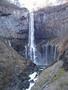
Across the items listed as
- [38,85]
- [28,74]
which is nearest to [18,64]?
[28,74]

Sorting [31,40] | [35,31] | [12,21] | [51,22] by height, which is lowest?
[31,40]

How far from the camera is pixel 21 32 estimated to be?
163ft

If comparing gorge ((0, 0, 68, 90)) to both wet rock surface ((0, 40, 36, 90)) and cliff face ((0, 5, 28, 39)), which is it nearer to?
cliff face ((0, 5, 28, 39))

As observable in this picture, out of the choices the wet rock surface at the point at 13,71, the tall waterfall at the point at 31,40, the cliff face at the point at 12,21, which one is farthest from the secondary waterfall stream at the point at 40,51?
the wet rock surface at the point at 13,71

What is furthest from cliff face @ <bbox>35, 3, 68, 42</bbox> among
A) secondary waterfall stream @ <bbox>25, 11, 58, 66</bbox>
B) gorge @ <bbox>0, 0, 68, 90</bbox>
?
secondary waterfall stream @ <bbox>25, 11, 58, 66</bbox>

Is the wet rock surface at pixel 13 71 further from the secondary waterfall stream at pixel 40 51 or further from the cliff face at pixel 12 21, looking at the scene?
the cliff face at pixel 12 21

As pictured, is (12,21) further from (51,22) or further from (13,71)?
(13,71)

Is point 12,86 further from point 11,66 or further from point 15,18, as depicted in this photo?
point 15,18

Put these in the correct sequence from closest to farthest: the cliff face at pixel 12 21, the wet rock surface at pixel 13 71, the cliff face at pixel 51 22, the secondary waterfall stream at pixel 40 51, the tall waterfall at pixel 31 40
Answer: the wet rock surface at pixel 13 71
the secondary waterfall stream at pixel 40 51
the tall waterfall at pixel 31 40
the cliff face at pixel 12 21
the cliff face at pixel 51 22

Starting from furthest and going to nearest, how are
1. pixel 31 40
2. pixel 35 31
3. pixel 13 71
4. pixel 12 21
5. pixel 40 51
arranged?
pixel 35 31 < pixel 31 40 < pixel 12 21 < pixel 40 51 < pixel 13 71

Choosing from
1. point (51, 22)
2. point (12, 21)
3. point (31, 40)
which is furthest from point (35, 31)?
point (12, 21)

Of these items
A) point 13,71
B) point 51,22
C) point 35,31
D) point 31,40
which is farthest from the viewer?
point 35,31

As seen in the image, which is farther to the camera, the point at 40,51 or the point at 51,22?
the point at 51,22

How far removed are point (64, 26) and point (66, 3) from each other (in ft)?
14.1
